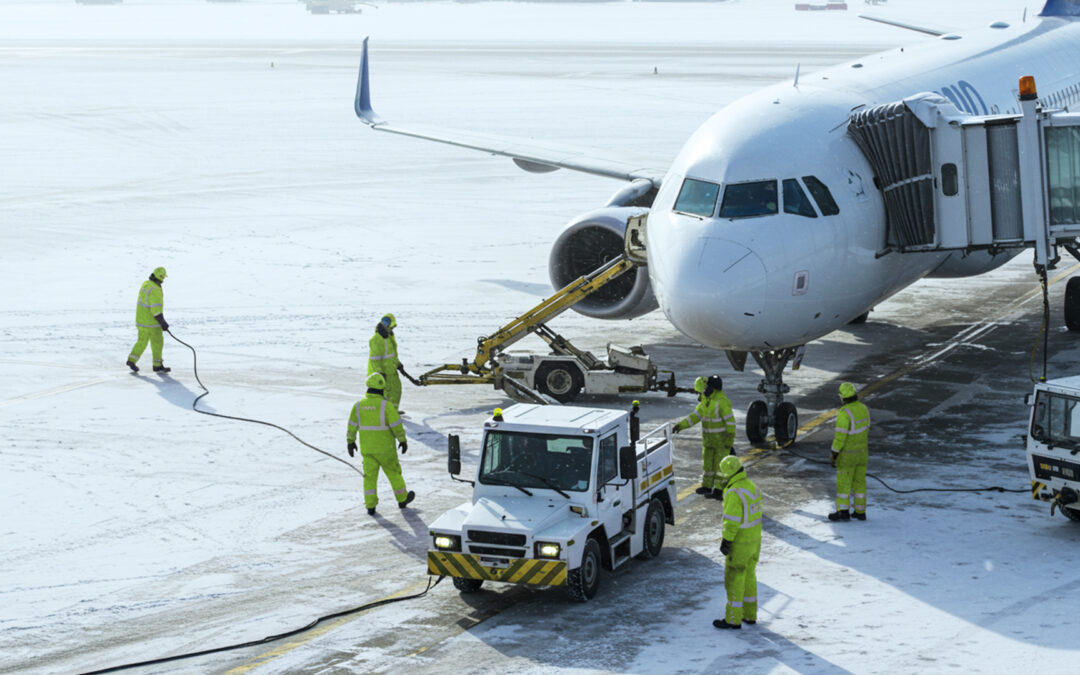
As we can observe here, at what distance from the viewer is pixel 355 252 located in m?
37.3

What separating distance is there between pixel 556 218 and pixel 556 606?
1075 inches

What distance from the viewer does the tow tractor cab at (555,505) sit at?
15266mm

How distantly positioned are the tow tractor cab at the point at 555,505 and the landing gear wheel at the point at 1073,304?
1568 cm

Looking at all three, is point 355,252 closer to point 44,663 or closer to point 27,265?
point 27,265

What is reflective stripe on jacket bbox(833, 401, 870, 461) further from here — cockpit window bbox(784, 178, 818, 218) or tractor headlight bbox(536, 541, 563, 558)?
tractor headlight bbox(536, 541, 563, 558)

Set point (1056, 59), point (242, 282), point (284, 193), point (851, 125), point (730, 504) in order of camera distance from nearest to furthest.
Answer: point (730, 504) < point (851, 125) < point (1056, 59) < point (242, 282) < point (284, 193)

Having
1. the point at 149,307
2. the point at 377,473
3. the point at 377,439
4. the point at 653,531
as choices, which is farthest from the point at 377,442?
the point at 149,307

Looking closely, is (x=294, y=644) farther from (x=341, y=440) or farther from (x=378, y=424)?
(x=341, y=440)

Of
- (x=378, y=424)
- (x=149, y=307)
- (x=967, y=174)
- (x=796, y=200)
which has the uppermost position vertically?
(x=967, y=174)

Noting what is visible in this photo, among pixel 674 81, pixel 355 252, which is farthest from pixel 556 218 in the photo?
pixel 674 81

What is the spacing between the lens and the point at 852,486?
18.4 metres

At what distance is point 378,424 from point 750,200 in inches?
237

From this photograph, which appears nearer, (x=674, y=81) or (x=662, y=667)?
(x=662, y=667)

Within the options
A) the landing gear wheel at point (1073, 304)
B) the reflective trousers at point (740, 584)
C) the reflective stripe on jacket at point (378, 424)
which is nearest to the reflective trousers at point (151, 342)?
the reflective stripe on jacket at point (378, 424)
